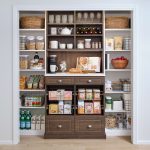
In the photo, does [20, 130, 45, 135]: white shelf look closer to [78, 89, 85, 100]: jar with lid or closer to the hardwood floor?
the hardwood floor

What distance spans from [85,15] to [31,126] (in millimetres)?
2126

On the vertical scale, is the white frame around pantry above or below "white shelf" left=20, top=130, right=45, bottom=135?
above

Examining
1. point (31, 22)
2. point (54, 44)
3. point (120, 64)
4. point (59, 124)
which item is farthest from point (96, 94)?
point (31, 22)

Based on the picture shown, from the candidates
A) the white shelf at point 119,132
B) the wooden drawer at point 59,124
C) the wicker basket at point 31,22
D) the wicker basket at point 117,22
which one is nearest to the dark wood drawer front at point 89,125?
the wooden drawer at point 59,124

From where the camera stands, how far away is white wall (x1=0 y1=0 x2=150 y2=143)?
14.2 feet

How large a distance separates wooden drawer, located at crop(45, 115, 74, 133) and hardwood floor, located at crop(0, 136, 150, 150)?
18cm

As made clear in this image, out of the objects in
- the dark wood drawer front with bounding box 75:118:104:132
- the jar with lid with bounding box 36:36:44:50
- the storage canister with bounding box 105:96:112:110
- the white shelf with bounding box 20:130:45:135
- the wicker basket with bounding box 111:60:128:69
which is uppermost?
the jar with lid with bounding box 36:36:44:50

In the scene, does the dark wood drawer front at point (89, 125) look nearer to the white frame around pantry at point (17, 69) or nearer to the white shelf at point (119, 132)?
the white shelf at point (119, 132)

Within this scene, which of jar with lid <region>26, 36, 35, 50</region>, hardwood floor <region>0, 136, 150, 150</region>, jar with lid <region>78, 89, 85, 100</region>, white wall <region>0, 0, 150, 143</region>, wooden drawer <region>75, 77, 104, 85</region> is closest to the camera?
hardwood floor <region>0, 136, 150, 150</region>

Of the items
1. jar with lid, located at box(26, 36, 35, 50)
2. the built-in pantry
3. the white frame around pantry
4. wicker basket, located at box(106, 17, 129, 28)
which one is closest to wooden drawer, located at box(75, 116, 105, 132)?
the built-in pantry

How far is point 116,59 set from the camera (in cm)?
487

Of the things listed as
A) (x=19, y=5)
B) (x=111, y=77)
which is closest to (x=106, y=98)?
(x=111, y=77)

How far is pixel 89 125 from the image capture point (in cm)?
466
